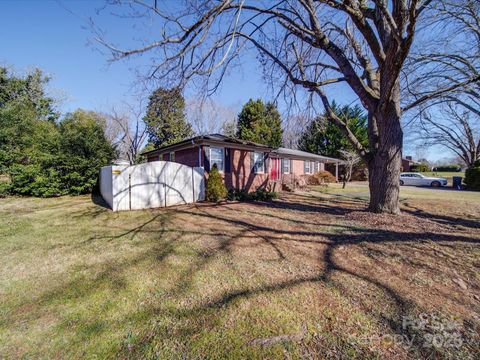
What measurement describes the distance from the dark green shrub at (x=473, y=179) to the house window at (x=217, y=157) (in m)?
21.2

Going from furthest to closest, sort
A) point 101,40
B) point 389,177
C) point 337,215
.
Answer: point 337,215 → point 389,177 → point 101,40

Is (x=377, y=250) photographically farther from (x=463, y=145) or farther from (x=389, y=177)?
(x=463, y=145)

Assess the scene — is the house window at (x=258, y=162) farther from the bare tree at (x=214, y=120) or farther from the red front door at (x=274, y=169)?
the bare tree at (x=214, y=120)

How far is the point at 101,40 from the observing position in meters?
4.57

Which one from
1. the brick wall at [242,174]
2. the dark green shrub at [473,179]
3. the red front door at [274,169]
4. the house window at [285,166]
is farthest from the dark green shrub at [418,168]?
the brick wall at [242,174]

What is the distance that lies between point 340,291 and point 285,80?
7343 mm

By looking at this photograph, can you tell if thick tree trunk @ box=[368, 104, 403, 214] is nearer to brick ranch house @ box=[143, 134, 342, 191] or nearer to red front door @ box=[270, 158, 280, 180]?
brick ranch house @ box=[143, 134, 342, 191]

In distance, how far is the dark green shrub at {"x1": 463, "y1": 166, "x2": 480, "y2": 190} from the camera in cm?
1763

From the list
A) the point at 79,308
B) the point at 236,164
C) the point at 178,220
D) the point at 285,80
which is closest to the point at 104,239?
the point at 178,220

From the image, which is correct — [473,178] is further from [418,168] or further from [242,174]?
[418,168]

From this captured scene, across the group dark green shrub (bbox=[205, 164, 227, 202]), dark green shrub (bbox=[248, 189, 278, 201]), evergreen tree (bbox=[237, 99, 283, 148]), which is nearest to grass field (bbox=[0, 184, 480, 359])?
dark green shrub (bbox=[205, 164, 227, 202])

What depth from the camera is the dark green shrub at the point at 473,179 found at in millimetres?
17628

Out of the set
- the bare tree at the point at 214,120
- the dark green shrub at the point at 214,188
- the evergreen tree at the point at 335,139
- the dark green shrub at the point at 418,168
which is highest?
the bare tree at the point at 214,120

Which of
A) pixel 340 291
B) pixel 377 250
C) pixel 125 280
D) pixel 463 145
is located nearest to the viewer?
pixel 340 291
